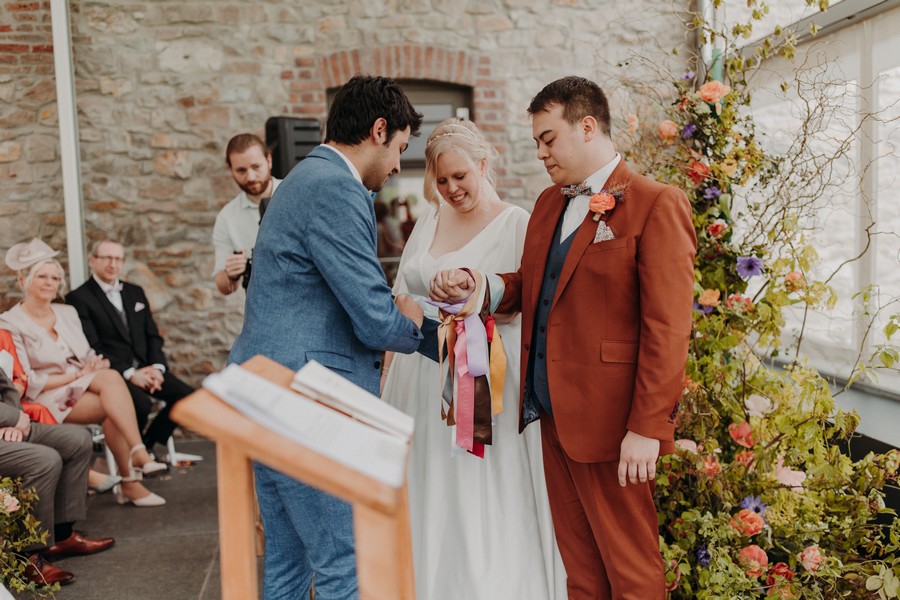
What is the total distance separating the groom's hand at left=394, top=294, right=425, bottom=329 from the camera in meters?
2.41

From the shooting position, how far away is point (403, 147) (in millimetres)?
2254

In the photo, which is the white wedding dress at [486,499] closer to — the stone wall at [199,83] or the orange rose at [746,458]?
the orange rose at [746,458]

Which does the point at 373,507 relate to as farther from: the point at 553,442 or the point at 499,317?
the point at 499,317

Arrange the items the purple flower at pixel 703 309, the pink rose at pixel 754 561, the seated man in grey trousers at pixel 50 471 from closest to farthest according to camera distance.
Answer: the pink rose at pixel 754 561
the purple flower at pixel 703 309
the seated man in grey trousers at pixel 50 471

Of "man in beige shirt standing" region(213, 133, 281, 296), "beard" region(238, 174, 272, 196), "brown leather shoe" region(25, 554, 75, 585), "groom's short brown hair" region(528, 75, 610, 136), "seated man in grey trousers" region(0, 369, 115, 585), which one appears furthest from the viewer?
"beard" region(238, 174, 272, 196)

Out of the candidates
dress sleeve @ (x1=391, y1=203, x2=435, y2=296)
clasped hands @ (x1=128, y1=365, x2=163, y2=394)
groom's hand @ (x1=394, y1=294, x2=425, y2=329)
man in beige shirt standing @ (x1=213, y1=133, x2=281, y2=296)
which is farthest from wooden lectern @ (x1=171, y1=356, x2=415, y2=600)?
clasped hands @ (x1=128, y1=365, x2=163, y2=394)

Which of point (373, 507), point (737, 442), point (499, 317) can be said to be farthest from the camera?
point (737, 442)

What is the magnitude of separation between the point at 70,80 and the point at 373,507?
16.7 ft

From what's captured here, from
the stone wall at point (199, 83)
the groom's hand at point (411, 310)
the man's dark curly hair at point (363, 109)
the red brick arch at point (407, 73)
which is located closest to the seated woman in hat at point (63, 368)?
the stone wall at point (199, 83)

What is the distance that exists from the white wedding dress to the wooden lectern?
3.74ft

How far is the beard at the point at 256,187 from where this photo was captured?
431cm

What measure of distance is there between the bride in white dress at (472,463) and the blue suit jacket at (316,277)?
723mm

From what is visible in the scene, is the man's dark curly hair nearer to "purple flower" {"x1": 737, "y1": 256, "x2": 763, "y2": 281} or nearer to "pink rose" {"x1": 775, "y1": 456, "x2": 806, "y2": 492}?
"purple flower" {"x1": 737, "y1": 256, "x2": 763, "y2": 281}

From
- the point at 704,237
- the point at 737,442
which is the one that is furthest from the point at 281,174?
the point at 737,442
